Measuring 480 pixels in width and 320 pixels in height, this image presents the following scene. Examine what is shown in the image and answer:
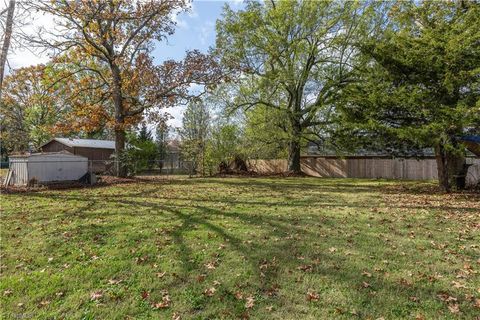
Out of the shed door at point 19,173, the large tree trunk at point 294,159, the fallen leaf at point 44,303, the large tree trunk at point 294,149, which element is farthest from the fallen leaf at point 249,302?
the large tree trunk at point 294,159

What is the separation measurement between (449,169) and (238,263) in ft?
39.1

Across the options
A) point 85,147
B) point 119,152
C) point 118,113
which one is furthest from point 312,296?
point 85,147

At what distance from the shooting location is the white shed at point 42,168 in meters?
15.2

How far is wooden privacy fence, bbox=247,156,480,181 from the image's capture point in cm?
2359

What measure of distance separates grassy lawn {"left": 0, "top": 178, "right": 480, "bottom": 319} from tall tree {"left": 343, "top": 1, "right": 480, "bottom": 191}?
12.9 feet

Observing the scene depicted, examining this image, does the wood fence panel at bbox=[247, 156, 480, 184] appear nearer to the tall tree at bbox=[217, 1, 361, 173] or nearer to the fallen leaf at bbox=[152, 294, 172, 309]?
the tall tree at bbox=[217, 1, 361, 173]

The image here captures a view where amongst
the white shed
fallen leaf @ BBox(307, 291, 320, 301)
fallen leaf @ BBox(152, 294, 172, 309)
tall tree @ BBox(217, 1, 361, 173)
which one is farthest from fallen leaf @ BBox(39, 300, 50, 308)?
tall tree @ BBox(217, 1, 361, 173)

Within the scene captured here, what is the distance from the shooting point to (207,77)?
1808 cm

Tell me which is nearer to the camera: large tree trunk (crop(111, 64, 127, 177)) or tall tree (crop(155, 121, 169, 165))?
large tree trunk (crop(111, 64, 127, 177))

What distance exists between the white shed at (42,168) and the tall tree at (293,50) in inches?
420

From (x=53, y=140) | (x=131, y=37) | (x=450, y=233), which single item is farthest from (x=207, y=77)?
(x=53, y=140)

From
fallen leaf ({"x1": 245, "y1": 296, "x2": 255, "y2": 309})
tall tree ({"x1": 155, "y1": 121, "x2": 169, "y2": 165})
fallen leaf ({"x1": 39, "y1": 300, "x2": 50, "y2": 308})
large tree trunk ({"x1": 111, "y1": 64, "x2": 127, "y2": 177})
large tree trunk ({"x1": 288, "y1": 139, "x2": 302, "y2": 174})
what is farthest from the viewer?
large tree trunk ({"x1": 288, "y1": 139, "x2": 302, "y2": 174})

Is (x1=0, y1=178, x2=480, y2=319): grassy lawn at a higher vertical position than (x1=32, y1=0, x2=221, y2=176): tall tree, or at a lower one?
lower

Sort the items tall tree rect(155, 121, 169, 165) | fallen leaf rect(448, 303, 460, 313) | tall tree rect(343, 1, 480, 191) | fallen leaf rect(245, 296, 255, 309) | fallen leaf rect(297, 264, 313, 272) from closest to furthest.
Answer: fallen leaf rect(448, 303, 460, 313), fallen leaf rect(245, 296, 255, 309), fallen leaf rect(297, 264, 313, 272), tall tree rect(343, 1, 480, 191), tall tree rect(155, 121, 169, 165)
